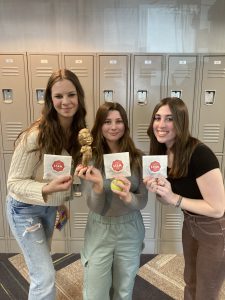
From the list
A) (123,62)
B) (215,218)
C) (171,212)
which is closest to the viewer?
(215,218)

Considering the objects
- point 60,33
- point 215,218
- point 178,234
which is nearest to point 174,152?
point 215,218

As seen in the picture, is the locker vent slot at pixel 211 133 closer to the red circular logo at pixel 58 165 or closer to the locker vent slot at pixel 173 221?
the locker vent slot at pixel 173 221

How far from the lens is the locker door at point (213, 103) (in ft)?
8.60

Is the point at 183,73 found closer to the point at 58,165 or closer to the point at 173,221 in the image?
the point at 173,221

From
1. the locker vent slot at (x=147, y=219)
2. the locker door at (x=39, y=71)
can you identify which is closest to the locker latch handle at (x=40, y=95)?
the locker door at (x=39, y=71)

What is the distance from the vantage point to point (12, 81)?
267 cm

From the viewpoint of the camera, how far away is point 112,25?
3006mm

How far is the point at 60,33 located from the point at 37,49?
0.33 m

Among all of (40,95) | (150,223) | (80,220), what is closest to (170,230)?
(150,223)

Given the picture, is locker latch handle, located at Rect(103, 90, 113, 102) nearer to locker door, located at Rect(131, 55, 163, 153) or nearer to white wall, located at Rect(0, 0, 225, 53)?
locker door, located at Rect(131, 55, 163, 153)

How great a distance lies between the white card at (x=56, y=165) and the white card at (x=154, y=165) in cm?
45

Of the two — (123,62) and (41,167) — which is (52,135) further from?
(123,62)

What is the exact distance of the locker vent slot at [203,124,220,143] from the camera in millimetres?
2758

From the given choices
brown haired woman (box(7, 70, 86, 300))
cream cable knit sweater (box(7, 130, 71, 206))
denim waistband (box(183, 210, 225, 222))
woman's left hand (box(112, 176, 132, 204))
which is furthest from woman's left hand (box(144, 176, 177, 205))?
cream cable knit sweater (box(7, 130, 71, 206))
